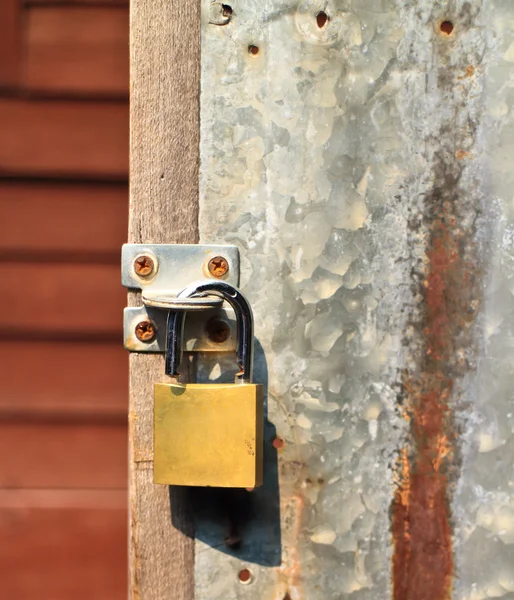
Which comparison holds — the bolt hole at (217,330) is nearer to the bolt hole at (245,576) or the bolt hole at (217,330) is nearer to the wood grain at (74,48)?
the bolt hole at (245,576)

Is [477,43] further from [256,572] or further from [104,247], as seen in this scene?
[104,247]

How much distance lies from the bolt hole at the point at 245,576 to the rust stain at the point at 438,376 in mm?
175

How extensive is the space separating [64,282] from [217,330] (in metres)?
0.76

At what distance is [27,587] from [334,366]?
1.00 meters

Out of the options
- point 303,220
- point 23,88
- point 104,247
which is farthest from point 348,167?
point 23,88

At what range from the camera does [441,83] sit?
0.62 metres

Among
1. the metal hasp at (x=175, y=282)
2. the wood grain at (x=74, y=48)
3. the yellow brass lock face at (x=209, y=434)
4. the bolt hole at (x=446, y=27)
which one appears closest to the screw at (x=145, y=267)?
the metal hasp at (x=175, y=282)

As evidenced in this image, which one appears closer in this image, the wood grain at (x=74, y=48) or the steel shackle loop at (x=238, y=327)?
the steel shackle loop at (x=238, y=327)

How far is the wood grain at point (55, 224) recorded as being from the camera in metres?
1.28

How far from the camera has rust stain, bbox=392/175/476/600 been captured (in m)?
0.63

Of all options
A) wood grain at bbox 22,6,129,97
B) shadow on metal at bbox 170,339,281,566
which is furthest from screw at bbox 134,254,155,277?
wood grain at bbox 22,6,129,97

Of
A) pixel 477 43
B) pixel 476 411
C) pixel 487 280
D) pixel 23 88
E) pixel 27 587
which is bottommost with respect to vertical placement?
pixel 27 587

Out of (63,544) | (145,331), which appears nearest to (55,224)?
(63,544)

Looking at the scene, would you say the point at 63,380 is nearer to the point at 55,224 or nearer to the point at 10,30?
the point at 55,224
